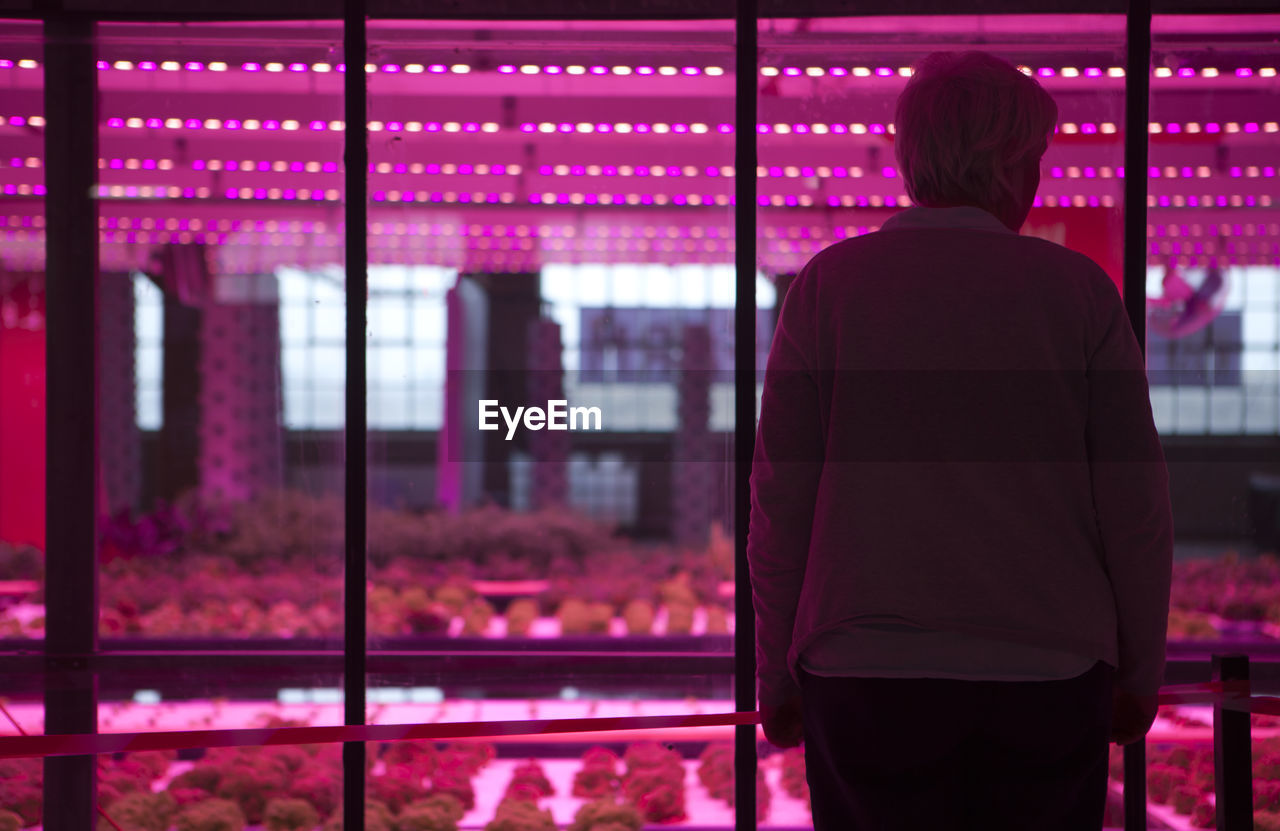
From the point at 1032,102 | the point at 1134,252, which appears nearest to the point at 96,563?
the point at 1032,102

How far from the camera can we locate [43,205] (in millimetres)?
2869

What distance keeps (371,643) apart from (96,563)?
2.91ft

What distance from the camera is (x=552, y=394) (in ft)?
8.89

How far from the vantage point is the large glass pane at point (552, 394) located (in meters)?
2.81

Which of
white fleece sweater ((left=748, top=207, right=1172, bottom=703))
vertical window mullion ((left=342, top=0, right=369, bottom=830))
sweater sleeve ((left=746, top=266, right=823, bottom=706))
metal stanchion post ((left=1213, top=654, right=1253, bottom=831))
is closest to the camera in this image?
white fleece sweater ((left=748, top=207, right=1172, bottom=703))

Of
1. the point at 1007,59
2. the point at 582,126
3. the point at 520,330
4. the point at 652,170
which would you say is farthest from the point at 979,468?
the point at 652,170

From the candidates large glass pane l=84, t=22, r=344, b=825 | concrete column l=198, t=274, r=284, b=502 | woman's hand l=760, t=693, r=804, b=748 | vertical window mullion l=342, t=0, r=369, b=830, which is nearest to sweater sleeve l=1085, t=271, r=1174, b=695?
woman's hand l=760, t=693, r=804, b=748

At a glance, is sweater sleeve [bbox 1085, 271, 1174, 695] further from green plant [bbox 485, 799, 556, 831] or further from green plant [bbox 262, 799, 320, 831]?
green plant [bbox 262, 799, 320, 831]

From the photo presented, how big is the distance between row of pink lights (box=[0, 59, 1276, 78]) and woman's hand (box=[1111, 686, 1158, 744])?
202cm

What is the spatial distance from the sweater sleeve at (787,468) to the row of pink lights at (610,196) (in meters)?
1.45

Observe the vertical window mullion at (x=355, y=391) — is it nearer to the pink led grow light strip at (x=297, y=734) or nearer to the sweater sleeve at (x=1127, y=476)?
the pink led grow light strip at (x=297, y=734)

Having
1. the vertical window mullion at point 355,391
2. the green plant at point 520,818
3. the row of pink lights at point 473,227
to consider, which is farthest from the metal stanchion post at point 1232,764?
the vertical window mullion at point 355,391

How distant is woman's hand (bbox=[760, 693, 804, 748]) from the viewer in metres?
1.35

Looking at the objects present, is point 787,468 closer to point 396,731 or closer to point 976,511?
point 976,511
